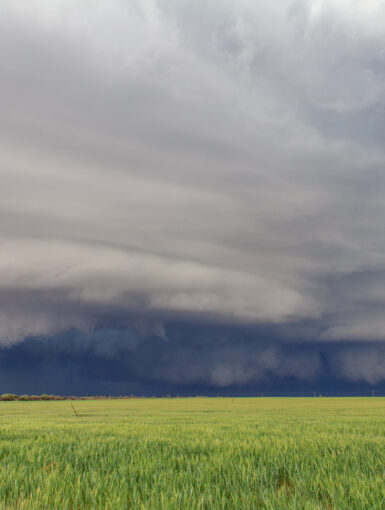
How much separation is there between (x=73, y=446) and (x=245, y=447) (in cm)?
462

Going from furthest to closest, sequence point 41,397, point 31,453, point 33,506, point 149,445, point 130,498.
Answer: point 41,397 → point 149,445 → point 31,453 → point 130,498 → point 33,506

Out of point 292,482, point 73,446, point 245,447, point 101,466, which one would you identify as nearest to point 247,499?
point 292,482

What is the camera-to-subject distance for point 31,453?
948 cm

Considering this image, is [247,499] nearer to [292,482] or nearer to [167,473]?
[292,482]

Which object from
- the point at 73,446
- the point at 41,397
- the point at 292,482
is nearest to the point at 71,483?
the point at 292,482

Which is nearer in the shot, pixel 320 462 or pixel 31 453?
pixel 320 462

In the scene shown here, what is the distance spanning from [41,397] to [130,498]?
611ft

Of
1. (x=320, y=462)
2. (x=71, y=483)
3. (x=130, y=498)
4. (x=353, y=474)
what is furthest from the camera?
(x=320, y=462)

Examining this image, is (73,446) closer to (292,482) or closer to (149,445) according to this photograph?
(149,445)

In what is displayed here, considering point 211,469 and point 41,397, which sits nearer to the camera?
point 211,469

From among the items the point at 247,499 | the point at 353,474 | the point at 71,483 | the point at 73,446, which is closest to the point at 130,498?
the point at 71,483

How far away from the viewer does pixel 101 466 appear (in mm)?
8023

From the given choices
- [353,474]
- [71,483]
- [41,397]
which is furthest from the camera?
[41,397]

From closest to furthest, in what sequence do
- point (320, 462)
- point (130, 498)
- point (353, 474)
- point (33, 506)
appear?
point (33, 506), point (130, 498), point (353, 474), point (320, 462)
